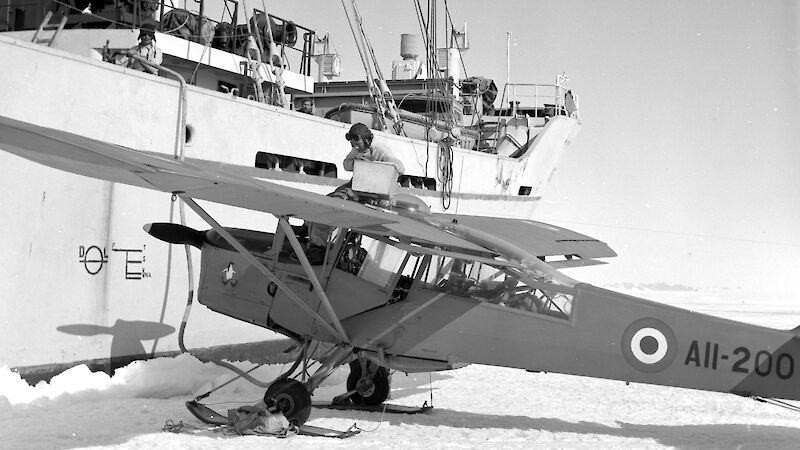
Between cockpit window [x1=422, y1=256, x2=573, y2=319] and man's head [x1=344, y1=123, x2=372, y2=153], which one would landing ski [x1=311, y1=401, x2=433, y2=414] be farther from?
man's head [x1=344, y1=123, x2=372, y2=153]

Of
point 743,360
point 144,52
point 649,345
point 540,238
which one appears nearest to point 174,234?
point 540,238

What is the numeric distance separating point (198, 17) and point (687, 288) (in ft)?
140

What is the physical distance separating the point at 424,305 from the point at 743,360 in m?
2.83

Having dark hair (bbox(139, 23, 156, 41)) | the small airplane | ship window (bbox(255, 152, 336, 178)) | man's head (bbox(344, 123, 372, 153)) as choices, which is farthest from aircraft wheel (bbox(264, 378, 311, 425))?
dark hair (bbox(139, 23, 156, 41))

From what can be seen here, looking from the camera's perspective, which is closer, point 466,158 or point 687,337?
point 687,337

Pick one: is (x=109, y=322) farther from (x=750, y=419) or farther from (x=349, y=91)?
(x=349, y=91)

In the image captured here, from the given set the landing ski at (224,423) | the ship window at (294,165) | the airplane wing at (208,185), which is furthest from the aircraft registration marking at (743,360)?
the ship window at (294,165)

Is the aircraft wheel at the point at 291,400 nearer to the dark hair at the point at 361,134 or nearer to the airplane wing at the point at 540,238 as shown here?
the airplane wing at the point at 540,238

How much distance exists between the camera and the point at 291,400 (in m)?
8.26

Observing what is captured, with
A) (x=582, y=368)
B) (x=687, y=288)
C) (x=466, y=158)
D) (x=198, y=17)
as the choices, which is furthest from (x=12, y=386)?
(x=687, y=288)

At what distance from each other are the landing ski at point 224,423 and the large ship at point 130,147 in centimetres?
147

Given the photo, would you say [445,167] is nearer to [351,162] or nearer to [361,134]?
[361,134]

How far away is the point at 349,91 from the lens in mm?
23219

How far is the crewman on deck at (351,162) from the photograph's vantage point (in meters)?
9.01
